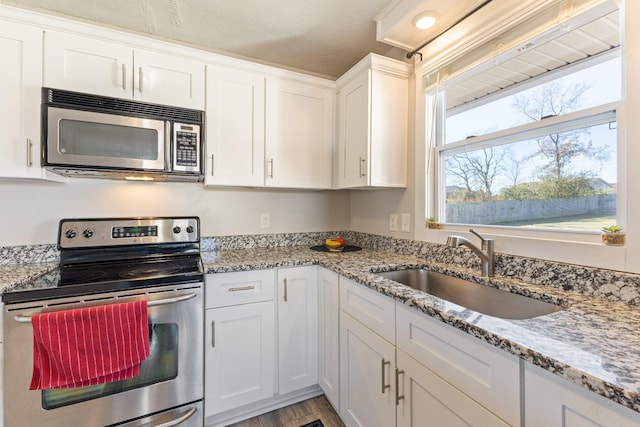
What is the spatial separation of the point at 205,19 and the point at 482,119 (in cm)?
180

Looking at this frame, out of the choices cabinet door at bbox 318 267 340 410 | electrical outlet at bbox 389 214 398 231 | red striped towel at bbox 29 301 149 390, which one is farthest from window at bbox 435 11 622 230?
red striped towel at bbox 29 301 149 390

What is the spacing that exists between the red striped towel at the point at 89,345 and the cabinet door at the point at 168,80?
117 centimetres

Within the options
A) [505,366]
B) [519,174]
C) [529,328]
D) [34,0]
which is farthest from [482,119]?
[34,0]

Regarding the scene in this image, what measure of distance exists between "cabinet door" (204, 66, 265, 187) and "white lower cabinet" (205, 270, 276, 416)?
0.67 m

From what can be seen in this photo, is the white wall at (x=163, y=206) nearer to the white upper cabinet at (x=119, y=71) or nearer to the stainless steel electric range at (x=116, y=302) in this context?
the stainless steel electric range at (x=116, y=302)

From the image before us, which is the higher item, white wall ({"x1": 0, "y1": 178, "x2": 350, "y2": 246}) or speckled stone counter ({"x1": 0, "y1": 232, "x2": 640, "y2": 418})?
white wall ({"x1": 0, "y1": 178, "x2": 350, "y2": 246})

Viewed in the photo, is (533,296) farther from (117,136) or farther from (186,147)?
(117,136)

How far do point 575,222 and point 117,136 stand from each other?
2.22 metres

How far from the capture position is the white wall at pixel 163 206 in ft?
5.49

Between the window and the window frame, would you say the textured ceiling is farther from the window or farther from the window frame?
the window frame

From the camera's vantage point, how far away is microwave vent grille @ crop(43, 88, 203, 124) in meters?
1.41

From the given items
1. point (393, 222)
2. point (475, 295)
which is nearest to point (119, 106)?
point (393, 222)

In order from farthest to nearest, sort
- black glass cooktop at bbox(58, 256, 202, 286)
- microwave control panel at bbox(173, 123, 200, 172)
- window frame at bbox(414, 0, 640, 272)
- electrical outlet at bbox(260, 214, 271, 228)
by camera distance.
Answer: electrical outlet at bbox(260, 214, 271, 228) → microwave control panel at bbox(173, 123, 200, 172) → black glass cooktop at bbox(58, 256, 202, 286) → window frame at bbox(414, 0, 640, 272)

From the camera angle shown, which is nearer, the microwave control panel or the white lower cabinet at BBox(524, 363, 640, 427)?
the white lower cabinet at BBox(524, 363, 640, 427)
